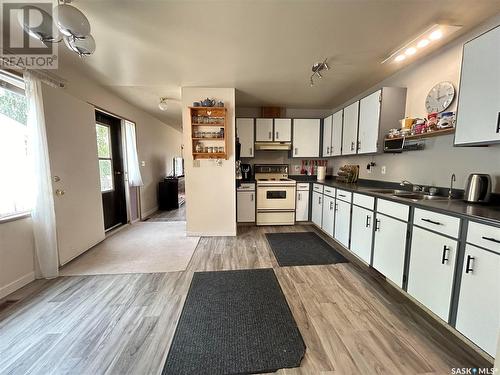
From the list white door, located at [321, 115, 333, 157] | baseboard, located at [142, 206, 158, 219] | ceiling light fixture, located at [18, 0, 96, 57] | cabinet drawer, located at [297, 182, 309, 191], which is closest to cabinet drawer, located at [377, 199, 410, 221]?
cabinet drawer, located at [297, 182, 309, 191]

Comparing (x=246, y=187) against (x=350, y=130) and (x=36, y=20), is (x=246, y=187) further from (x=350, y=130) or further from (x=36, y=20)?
(x=36, y=20)

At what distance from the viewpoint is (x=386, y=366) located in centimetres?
130

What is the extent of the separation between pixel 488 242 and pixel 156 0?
9.18 ft

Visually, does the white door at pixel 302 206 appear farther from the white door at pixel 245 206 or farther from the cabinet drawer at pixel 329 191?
the white door at pixel 245 206

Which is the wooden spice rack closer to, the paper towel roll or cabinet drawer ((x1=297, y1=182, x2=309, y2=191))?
cabinet drawer ((x1=297, y1=182, x2=309, y2=191))

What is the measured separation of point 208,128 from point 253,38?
170cm

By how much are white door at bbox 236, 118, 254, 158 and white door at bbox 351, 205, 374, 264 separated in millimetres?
2374

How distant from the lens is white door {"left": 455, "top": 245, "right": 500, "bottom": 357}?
1.22 metres

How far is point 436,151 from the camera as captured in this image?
88.7 inches

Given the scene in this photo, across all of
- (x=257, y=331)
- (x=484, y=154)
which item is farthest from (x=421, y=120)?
(x=257, y=331)

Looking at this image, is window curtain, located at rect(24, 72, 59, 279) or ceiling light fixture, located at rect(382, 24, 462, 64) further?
window curtain, located at rect(24, 72, 59, 279)

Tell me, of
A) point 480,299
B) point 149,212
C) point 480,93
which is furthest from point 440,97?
point 149,212

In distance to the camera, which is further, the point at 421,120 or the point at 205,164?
the point at 205,164

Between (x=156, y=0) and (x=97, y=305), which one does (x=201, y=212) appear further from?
(x=156, y=0)
